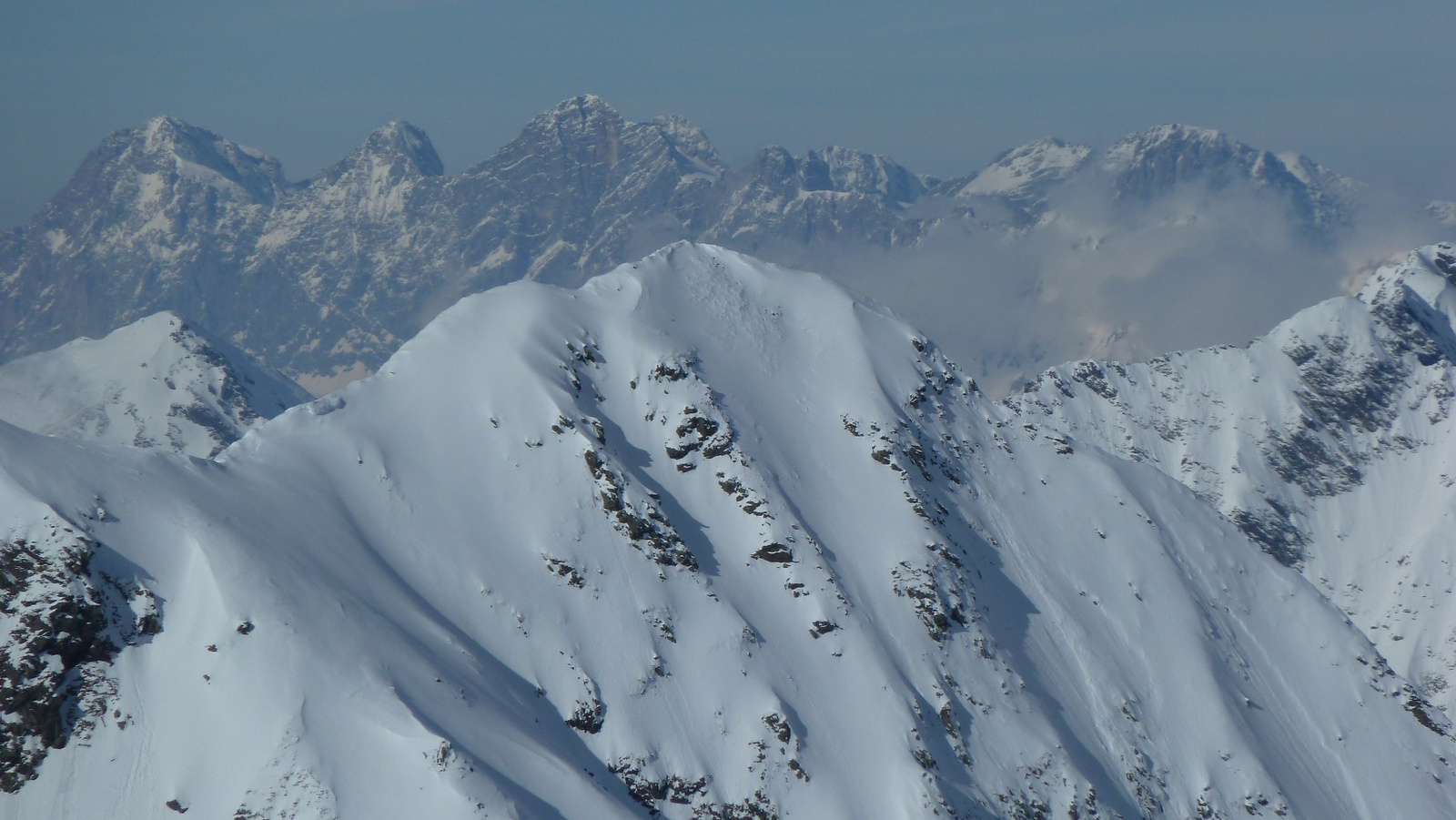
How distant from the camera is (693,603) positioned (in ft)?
388

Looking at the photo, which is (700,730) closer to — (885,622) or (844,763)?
(844,763)

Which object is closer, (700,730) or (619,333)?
(700,730)

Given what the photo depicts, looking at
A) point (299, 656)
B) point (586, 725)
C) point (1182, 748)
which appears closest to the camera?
point (299, 656)

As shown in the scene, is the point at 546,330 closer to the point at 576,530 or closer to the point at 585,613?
the point at 576,530

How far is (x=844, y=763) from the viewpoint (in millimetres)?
110688

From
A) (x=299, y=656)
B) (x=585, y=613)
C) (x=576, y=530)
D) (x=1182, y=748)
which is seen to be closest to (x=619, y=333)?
(x=576, y=530)

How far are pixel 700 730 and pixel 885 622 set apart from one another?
2494 cm

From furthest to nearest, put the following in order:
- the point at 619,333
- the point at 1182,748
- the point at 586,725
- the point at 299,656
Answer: the point at 619,333, the point at 1182,748, the point at 586,725, the point at 299,656

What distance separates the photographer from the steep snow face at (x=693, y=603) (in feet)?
297

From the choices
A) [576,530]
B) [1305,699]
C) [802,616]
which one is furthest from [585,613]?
[1305,699]

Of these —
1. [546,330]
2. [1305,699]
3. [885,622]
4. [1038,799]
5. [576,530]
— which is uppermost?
[546,330]

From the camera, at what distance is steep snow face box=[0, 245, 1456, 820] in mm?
90438

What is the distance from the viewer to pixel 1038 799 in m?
117

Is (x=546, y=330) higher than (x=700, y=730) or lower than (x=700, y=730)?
higher
